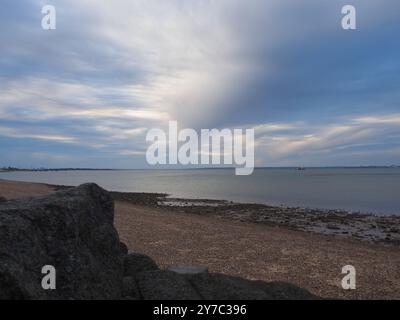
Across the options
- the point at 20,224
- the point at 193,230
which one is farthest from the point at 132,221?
the point at 20,224

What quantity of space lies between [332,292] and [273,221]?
2425 centimetres

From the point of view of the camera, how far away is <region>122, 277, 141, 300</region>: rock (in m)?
6.86

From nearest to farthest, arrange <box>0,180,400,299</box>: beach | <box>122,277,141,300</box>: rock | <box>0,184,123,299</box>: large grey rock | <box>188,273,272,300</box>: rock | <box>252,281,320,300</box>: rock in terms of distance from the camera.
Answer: <box>0,184,123,299</box>: large grey rock, <box>122,277,141,300</box>: rock, <box>188,273,272,300</box>: rock, <box>252,281,320,300</box>: rock, <box>0,180,400,299</box>: beach

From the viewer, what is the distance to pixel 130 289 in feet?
23.2

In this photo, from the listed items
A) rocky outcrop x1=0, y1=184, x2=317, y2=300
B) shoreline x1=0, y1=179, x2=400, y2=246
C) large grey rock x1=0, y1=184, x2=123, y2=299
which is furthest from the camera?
shoreline x1=0, y1=179, x2=400, y2=246

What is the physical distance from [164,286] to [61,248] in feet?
7.29

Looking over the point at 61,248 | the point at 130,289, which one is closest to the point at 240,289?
the point at 130,289

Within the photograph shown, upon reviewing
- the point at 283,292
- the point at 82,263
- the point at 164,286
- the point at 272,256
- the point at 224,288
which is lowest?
the point at 272,256

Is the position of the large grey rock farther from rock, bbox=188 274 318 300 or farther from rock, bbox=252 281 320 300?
rock, bbox=252 281 320 300

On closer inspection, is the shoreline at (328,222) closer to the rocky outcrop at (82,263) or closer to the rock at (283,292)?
the rock at (283,292)

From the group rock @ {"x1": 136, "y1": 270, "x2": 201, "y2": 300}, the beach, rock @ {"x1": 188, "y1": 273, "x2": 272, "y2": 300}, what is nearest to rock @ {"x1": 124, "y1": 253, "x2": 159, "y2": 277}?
rock @ {"x1": 136, "y1": 270, "x2": 201, "y2": 300}

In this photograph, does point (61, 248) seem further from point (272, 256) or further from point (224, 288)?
point (272, 256)
